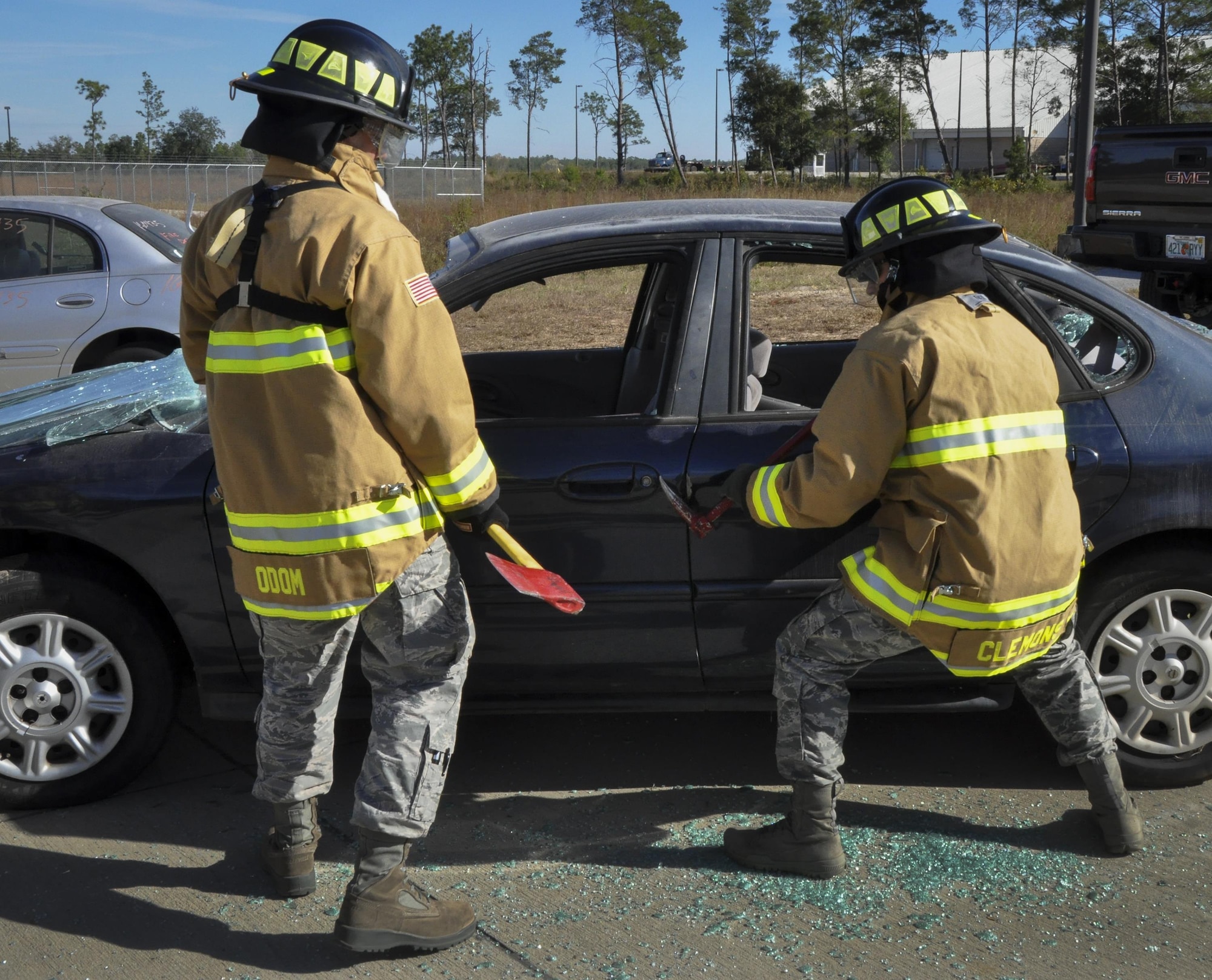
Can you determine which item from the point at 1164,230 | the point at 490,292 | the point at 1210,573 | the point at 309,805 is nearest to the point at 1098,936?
the point at 1210,573

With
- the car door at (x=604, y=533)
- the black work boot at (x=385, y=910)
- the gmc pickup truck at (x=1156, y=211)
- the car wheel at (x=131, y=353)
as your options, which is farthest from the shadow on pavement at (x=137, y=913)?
the gmc pickup truck at (x=1156, y=211)

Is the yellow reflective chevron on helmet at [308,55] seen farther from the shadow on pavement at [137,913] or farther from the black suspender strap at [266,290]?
the shadow on pavement at [137,913]

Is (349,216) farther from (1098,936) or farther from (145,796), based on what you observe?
(1098,936)

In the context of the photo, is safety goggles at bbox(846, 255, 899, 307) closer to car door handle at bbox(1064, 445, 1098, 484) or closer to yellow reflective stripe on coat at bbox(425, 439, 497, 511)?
car door handle at bbox(1064, 445, 1098, 484)

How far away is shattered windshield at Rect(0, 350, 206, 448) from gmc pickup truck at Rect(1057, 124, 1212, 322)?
25.9 ft

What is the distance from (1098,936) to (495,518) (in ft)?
5.67

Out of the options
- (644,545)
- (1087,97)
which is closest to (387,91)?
(644,545)

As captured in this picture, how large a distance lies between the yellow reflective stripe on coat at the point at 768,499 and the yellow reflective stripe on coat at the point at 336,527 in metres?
0.79

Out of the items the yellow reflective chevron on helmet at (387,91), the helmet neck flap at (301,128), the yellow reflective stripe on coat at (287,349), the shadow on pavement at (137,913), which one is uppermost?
the yellow reflective chevron on helmet at (387,91)

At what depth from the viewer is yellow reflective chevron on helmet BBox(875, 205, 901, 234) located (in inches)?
108

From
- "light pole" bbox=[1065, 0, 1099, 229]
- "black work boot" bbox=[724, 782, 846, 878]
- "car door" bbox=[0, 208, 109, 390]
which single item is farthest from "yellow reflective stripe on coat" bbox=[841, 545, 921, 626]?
"light pole" bbox=[1065, 0, 1099, 229]

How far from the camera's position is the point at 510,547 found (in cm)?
282

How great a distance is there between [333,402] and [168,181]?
106 feet

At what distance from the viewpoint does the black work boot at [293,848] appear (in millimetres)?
2898
